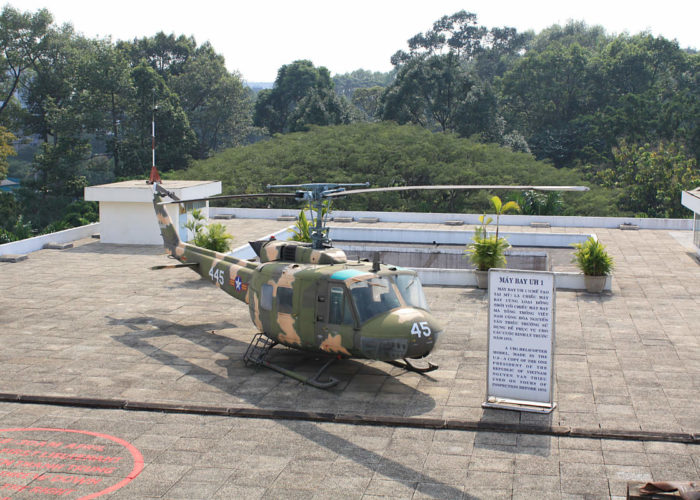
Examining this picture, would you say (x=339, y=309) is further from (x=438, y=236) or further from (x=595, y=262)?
(x=438, y=236)

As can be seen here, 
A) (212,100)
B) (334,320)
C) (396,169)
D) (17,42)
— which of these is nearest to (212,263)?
(334,320)

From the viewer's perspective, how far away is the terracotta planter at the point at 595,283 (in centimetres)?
1936

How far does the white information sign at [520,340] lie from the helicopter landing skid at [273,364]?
2.83 meters

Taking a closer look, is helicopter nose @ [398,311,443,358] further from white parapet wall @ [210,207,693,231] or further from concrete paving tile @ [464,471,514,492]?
white parapet wall @ [210,207,693,231]

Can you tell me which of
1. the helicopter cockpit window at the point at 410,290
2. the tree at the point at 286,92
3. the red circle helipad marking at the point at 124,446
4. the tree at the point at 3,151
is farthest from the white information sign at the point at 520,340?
the tree at the point at 286,92

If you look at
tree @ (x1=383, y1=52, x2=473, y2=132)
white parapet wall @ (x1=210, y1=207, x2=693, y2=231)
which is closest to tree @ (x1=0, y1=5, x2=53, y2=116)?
tree @ (x1=383, y1=52, x2=473, y2=132)

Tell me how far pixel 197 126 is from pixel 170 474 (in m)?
62.2

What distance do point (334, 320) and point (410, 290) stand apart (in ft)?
4.70

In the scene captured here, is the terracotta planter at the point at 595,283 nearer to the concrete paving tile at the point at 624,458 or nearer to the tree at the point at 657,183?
the concrete paving tile at the point at 624,458

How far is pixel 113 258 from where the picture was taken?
24078mm

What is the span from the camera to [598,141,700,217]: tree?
41.1m

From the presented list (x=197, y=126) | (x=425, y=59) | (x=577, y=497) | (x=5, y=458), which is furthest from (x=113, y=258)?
(x=197, y=126)

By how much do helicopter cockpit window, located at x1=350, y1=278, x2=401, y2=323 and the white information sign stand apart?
1.71 meters

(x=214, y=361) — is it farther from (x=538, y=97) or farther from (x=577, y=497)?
(x=538, y=97)
